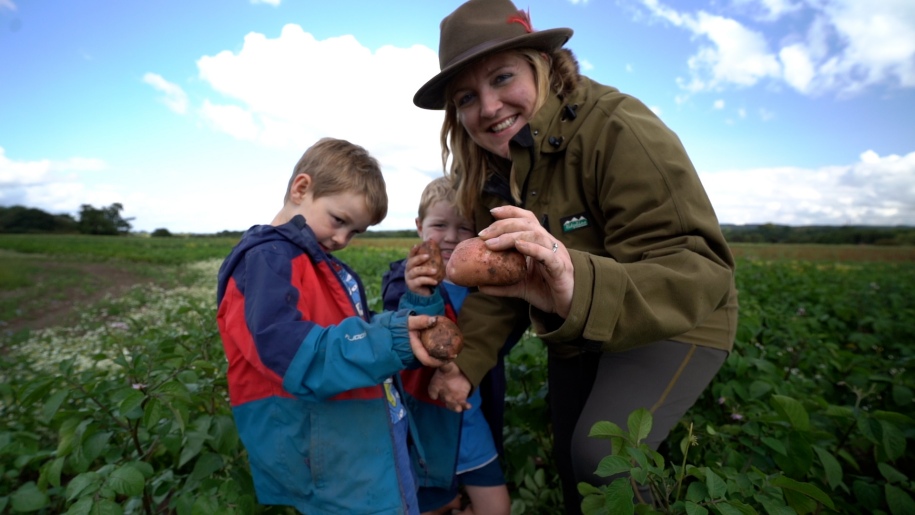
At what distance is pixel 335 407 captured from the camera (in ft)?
4.94

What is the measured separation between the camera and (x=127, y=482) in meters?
1.23

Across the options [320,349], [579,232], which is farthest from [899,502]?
[320,349]

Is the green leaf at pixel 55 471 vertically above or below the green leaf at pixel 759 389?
below

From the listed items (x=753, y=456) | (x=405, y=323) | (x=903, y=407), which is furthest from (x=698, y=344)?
(x=903, y=407)

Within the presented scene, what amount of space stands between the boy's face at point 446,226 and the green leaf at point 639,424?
139 cm

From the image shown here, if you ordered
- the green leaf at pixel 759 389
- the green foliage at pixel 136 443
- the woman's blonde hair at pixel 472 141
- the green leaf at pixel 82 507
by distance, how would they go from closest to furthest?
the green leaf at pixel 82 507
the green foliage at pixel 136 443
the woman's blonde hair at pixel 472 141
the green leaf at pixel 759 389

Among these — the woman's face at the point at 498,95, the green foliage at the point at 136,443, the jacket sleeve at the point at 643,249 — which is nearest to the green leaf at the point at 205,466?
the green foliage at the point at 136,443

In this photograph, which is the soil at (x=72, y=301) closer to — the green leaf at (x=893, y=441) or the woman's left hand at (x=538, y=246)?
the woman's left hand at (x=538, y=246)

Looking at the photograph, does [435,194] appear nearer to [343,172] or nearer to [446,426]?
[343,172]

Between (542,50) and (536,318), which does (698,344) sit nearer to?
(536,318)

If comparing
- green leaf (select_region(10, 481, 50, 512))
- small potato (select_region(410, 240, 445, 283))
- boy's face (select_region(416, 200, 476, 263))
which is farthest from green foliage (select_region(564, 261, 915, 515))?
green leaf (select_region(10, 481, 50, 512))

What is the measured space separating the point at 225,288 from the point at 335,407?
1.73 feet

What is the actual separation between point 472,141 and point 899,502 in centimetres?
185

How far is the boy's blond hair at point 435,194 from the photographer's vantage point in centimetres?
240
